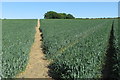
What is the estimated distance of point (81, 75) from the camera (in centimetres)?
839

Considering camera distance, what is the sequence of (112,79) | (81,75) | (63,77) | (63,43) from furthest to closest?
(63,43) < (112,79) < (63,77) < (81,75)

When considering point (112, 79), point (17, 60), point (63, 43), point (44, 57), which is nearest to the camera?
point (112, 79)

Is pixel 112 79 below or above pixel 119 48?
below

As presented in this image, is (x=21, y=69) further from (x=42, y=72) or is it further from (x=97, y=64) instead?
(x=97, y=64)

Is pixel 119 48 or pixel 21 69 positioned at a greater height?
pixel 119 48

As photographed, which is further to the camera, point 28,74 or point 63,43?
point 63,43

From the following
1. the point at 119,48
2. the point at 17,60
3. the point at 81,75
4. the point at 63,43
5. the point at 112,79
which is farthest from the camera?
the point at 63,43

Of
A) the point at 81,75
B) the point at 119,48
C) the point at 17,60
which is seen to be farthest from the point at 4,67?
the point at 119,48

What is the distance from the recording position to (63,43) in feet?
55.0

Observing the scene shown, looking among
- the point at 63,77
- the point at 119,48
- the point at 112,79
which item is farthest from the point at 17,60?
the point at 119,48

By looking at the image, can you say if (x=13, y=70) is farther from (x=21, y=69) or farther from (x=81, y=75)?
(x=81, y=75)

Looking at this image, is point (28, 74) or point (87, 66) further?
point (28, 74)

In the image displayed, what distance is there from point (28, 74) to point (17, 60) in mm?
821

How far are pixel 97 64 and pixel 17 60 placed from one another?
138 inches
